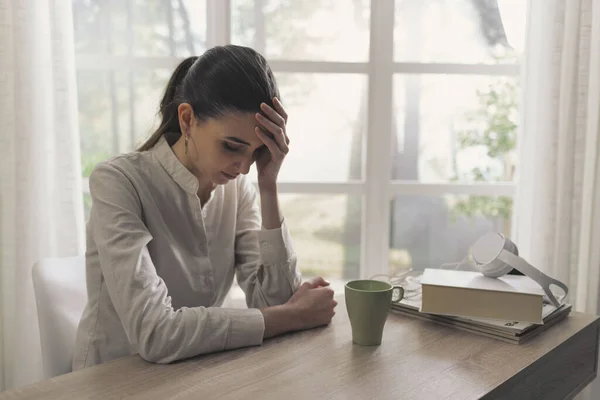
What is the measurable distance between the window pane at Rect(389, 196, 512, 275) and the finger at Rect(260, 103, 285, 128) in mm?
1188

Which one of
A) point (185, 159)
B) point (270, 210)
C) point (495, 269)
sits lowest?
point (495, 269)

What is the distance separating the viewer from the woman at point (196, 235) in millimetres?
1090

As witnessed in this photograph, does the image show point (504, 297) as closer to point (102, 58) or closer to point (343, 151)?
point (343, 151)

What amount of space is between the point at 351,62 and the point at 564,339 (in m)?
1.42

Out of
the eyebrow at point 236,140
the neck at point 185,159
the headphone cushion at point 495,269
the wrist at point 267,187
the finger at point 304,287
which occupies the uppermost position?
the eyebrow at point 236,140

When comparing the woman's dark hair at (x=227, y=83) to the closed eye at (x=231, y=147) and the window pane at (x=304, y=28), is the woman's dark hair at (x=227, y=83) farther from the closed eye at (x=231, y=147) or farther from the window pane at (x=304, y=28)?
the window pane at (x=304, y=28)

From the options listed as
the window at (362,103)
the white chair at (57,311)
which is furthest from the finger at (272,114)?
the window at (362,103)

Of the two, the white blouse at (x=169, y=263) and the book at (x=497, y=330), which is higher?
the white blouse at (x=169, y=263)

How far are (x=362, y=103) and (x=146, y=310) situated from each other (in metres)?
1.49

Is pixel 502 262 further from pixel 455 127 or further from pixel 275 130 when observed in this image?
pixel 455 127

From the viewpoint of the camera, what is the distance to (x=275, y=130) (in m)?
1.28

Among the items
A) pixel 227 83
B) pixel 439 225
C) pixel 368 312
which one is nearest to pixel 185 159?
pixel 227 83

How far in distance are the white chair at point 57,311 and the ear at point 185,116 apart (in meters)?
0.45

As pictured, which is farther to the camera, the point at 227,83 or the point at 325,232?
the point at 325,232
